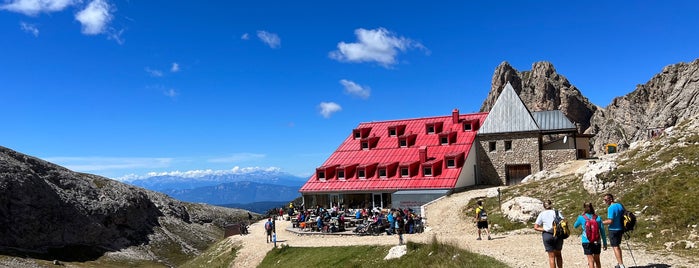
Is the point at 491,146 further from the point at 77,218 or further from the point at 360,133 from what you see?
the point at 77,218

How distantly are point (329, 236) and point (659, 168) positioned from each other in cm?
2247

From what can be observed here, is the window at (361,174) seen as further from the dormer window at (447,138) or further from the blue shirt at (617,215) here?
the blue shirt at (617,215)

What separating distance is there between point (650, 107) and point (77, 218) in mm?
127979

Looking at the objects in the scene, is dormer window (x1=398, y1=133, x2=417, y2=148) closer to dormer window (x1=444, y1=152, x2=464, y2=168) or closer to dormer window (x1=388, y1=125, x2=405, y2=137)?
dormer window (x1=388, y1=125, x2=405, y2=137)

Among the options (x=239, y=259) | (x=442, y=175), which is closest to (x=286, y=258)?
(x=239, y=259)

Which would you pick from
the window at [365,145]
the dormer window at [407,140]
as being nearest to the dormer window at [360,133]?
the window at [365,145]

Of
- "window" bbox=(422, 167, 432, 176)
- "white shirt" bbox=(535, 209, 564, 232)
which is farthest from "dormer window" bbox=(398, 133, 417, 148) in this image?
"white shirt" bbox=(535, 209, 564, 232)

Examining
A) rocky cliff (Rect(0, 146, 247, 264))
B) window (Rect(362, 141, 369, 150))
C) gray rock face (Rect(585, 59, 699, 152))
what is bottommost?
rocky cliff (Rect(0, 146, 247, 264))

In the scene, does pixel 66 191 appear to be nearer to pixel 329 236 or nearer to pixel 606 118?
pixel 329 236

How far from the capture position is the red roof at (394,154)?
53.6 m

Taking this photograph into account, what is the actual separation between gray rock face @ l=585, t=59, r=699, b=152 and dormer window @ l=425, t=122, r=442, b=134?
2344 inches

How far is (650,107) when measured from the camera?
124m

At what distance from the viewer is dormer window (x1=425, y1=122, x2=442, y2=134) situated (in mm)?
61750

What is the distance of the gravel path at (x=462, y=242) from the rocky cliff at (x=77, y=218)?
38837mm
